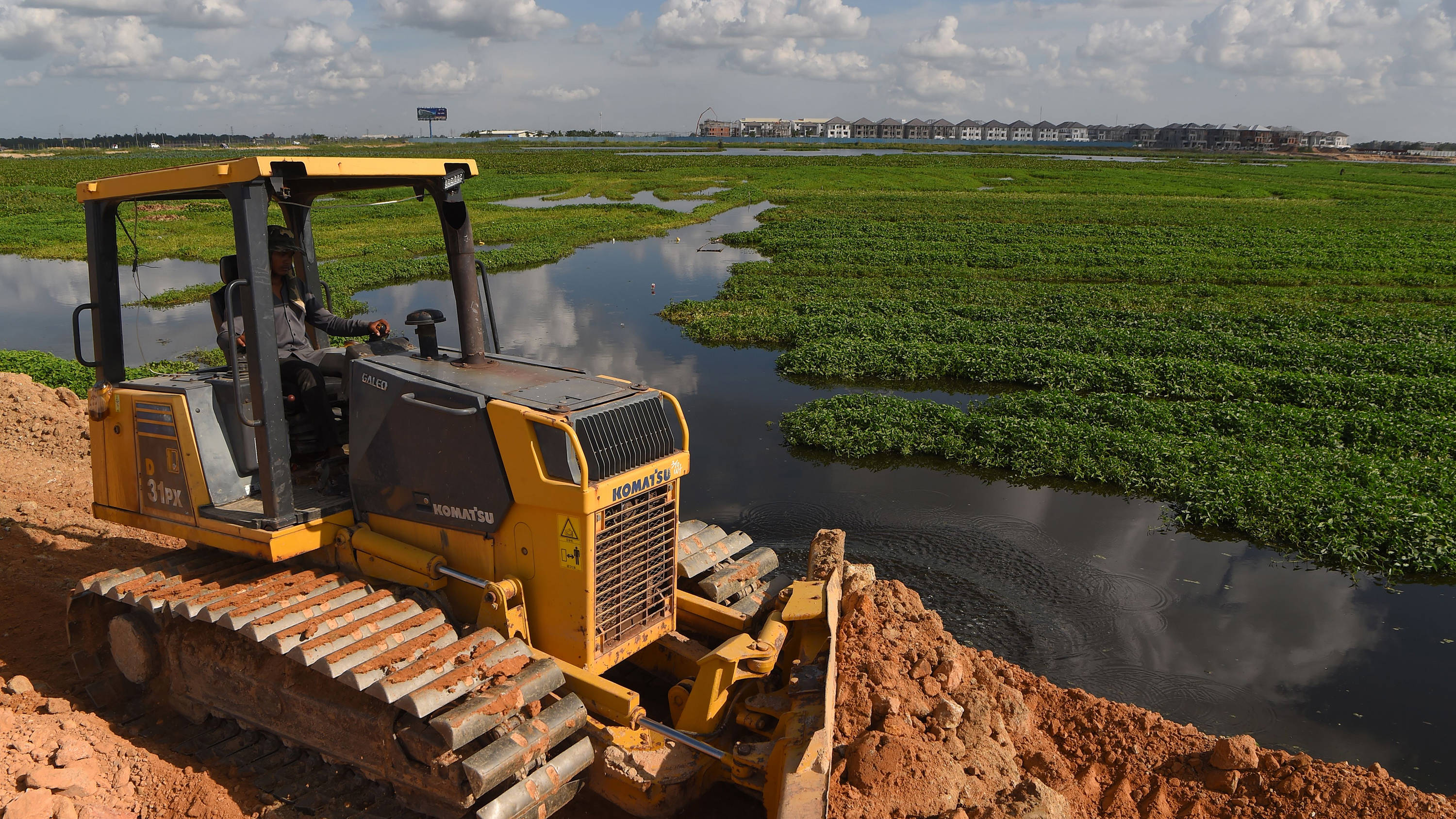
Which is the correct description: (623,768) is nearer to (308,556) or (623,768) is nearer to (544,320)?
(308,556)

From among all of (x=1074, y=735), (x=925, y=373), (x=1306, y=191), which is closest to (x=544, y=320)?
(x=925, y=373)

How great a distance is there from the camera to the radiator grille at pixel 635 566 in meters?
5.44

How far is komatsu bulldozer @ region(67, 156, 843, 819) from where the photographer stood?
5043 millimetres

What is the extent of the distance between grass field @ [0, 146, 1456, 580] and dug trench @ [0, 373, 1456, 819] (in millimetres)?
4347

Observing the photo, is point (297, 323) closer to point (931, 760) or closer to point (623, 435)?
point (623, 435)

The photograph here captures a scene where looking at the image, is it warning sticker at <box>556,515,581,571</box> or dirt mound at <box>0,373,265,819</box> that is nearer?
warning sticker at <box>556,515,581,571</box>

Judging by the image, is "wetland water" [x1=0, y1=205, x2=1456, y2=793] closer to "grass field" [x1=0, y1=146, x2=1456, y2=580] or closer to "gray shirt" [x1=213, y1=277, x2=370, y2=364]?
"grass field" [x1=0, y1=146, x2=1456, y2=580]

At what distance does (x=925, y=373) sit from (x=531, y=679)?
14071 millimetres

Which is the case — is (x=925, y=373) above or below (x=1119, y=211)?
below

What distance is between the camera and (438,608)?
5660mm

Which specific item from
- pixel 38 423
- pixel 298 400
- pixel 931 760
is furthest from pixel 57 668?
pixel 38 423

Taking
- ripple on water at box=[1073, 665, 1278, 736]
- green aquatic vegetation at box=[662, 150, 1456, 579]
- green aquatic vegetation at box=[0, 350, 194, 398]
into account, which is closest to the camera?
ripple on water at box=[1073, 665, 1278, 736]

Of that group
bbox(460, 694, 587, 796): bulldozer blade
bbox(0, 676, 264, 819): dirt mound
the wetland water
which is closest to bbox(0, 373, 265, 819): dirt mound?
bbox(0, 676, 264, 819): dirt mound

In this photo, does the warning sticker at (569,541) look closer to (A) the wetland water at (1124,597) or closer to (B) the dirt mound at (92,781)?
(B) the dirt mound at (92,781)
